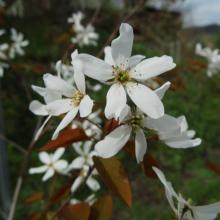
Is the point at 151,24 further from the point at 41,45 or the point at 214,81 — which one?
the point at 41,45

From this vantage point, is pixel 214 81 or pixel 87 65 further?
pixel 214 81

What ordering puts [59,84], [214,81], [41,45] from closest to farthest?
[59,84] → [41,45] → [214,81]

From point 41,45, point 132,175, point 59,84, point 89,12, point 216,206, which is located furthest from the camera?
point 89,12

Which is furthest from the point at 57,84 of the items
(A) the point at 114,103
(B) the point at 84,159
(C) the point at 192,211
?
(B) the point at 84,159

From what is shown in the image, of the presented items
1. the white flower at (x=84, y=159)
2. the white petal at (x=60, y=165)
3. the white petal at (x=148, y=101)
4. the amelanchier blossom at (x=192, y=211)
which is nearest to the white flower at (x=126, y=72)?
the white petal at (x=148, y=101)

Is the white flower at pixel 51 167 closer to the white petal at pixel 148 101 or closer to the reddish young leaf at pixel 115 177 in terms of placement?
the reddish young leaf at pixel 115 177

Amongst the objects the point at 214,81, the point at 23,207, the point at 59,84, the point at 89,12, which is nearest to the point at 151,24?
the point at 89,12
